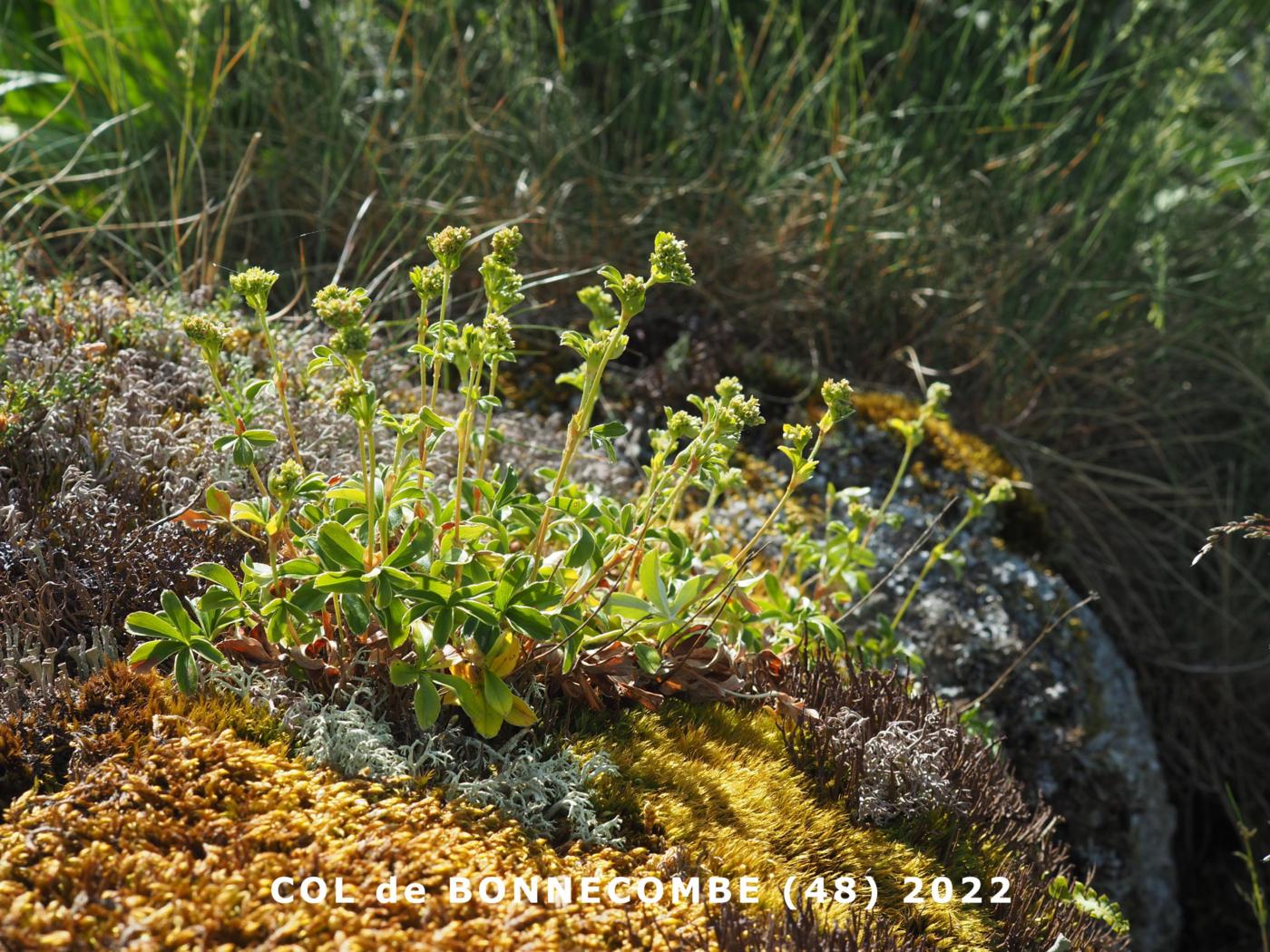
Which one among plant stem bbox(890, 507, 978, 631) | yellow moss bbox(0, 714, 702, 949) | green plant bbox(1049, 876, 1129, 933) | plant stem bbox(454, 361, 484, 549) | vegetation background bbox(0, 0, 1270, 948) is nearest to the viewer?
yellow moss bbox(0, 714, 702, 949)

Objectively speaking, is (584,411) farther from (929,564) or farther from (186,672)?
(929,564)

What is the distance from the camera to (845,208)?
4.25 m

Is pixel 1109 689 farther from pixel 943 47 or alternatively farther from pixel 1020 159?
pixel 943 47

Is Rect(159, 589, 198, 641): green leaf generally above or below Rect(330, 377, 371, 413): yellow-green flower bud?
below

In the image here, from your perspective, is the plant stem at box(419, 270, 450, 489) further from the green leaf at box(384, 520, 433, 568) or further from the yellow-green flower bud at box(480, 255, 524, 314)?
the green leaf at box(384, 520, 433, 568)

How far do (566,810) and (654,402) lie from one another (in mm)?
2084

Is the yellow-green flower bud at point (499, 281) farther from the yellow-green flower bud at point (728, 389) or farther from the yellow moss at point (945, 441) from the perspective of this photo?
the yellow moss at point (945, 441)

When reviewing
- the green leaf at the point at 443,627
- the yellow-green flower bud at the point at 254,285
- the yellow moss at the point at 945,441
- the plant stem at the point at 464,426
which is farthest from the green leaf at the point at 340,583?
the yellow moss at the point at 945,441

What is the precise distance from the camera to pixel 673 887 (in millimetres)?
1790

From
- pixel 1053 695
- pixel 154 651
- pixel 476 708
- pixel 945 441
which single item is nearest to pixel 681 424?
pixel 476 708

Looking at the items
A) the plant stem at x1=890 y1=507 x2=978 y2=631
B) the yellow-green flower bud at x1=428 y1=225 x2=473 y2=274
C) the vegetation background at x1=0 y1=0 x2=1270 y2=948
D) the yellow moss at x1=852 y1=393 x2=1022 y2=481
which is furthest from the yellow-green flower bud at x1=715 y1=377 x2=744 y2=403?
the yellow moss at x1=852 y1=393 x2=1022 y2=481

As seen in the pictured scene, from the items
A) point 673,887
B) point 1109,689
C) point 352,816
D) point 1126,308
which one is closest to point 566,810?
point 673,887

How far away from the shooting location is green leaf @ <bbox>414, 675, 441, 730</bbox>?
1827mm

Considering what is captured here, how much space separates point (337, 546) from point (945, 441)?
104 inches
